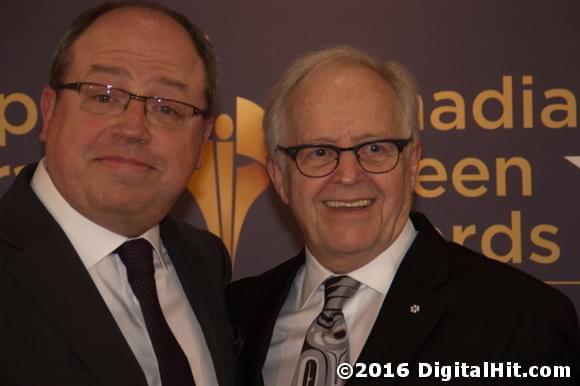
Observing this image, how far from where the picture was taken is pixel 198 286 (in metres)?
2.44

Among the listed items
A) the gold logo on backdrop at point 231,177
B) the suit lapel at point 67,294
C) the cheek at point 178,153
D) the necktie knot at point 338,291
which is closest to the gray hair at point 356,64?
the cheek at point 178,153

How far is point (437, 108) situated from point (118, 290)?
189 cm

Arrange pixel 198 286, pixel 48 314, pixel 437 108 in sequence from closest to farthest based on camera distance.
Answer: pixel 48 314, pixel 198 286, pixel 437 108

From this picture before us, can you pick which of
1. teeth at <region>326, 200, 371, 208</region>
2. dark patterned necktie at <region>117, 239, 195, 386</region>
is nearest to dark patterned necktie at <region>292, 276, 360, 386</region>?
teeth at <region>326, 200, 371, 208</region>

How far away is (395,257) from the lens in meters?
2.31

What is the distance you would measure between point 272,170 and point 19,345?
3.64ft

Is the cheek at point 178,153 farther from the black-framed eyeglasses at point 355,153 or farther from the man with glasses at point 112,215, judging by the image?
the black-framed eyeglasses at point 355,153

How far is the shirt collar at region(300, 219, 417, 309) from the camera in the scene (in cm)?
227

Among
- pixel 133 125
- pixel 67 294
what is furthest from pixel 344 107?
pixel 67 294

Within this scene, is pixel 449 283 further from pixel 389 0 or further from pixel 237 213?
pixel 389 0

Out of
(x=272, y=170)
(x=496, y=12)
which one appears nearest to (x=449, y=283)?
(x=272, y=170)

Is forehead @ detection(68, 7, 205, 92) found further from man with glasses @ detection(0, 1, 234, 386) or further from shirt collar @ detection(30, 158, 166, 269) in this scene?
shirt collar @ detection(30, 158, 166, 269)

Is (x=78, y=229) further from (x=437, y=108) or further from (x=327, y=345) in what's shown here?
(x=437, y=108)

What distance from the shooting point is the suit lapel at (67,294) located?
5.98 ft
